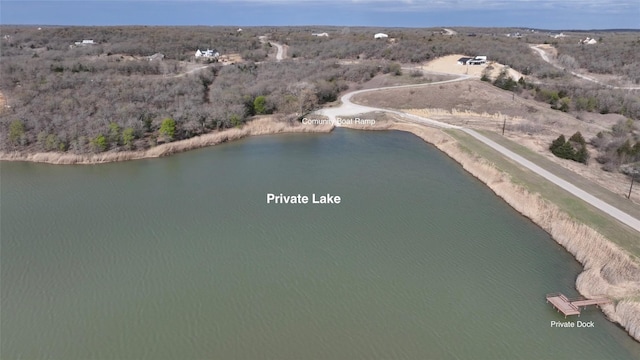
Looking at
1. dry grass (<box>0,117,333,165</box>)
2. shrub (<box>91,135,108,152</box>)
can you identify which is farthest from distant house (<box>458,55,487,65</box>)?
shrub (<box>91,135,108,152</box>)

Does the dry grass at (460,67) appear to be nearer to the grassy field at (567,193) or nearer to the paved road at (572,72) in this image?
the paved road at (572,72)

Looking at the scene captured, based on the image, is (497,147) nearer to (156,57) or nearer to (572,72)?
(572,72)

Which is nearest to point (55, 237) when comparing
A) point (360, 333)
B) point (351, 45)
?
point (360, 333)

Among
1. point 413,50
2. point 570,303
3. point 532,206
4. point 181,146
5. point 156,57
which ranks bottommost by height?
point 570,303

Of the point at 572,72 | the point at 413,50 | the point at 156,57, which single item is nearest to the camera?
the point at 156,57

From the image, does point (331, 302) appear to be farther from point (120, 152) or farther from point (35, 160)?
point (35, 160)

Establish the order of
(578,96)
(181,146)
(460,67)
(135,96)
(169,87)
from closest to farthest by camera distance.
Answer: (181,146), (135,96), (169,87), (578,96), (460,67)

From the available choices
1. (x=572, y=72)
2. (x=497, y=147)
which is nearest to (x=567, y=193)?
(x=497, y=147)
